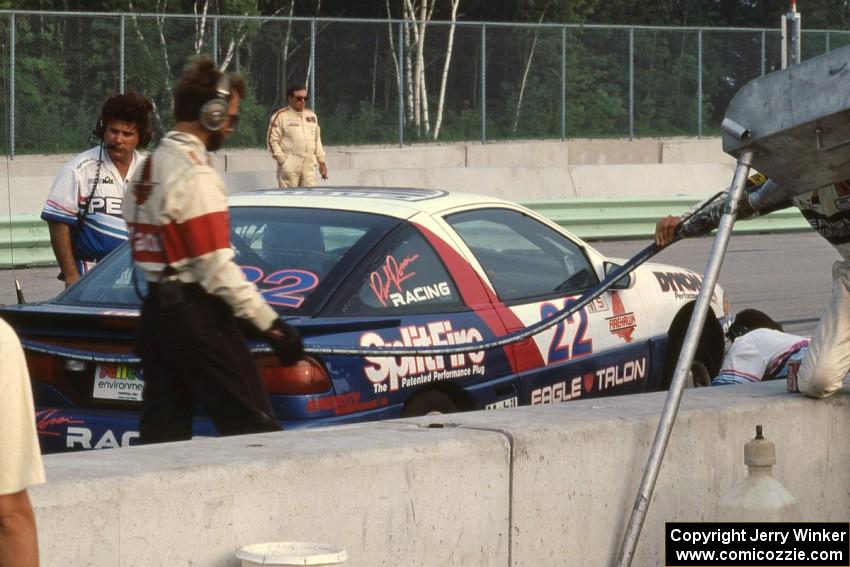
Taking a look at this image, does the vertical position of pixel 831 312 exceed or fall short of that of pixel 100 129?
it falls short

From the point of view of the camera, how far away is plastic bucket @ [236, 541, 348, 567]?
13.6ft

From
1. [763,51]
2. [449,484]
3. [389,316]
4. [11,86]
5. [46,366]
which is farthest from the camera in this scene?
[763,51]

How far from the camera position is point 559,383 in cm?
742

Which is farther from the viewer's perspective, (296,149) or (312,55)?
(312,55)

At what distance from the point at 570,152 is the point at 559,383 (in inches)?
893

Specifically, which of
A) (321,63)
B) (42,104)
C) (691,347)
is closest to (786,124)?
(691,347)

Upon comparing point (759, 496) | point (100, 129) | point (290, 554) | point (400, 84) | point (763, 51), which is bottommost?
point (759, 496)

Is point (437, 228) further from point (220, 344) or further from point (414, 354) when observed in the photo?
point (220, 344)

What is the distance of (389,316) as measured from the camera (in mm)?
6820

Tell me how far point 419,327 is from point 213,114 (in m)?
1.69

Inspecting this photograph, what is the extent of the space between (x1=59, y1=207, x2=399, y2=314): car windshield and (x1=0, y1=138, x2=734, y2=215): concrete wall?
1111 centimetres

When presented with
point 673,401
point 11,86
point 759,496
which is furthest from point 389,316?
point 11,86

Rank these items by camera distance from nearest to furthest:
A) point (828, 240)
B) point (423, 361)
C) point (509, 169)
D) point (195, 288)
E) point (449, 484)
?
1. point (449, 484)
2. point (195, 288)
3. point (828, 240)
4. point (423, 361)
5. point (509, 169)

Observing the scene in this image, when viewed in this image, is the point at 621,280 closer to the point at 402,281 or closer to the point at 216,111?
the point at 402,281
